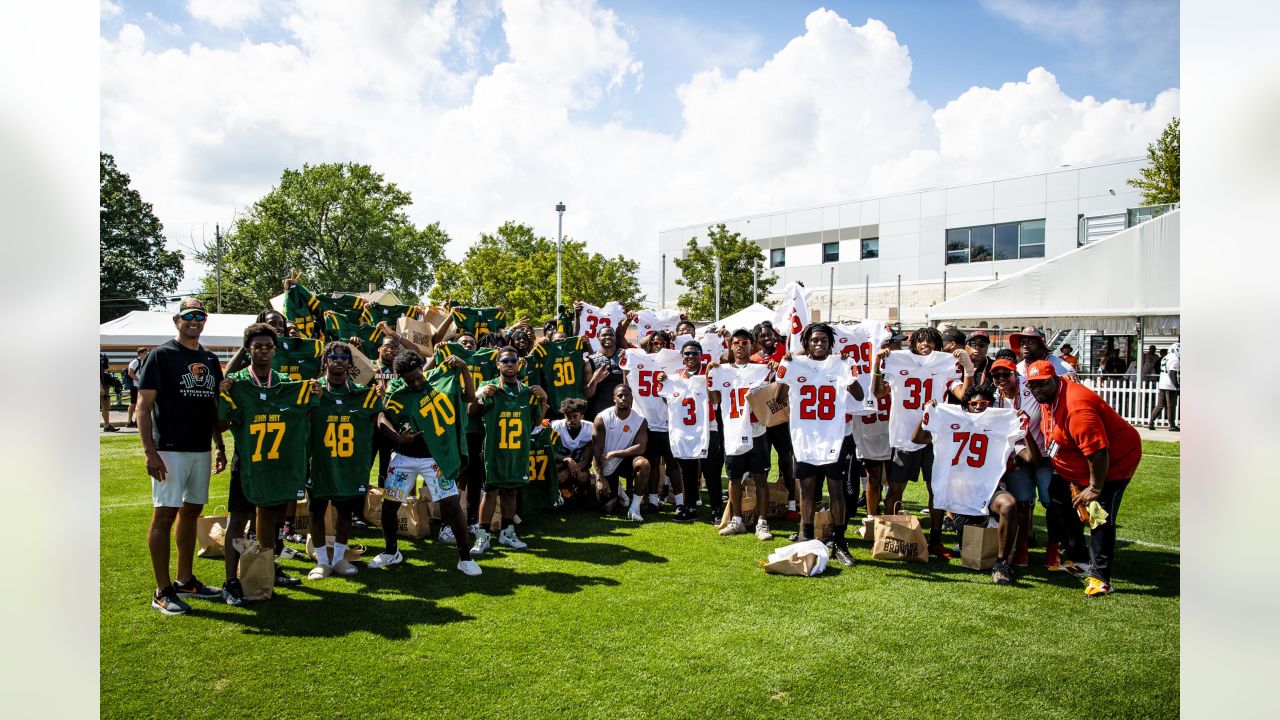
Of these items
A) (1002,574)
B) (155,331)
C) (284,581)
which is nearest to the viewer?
(284,581)

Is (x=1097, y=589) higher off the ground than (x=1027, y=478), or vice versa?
(x=1027, y=478)

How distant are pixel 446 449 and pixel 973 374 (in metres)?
5.57

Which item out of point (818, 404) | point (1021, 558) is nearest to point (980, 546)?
point (1021, 558)

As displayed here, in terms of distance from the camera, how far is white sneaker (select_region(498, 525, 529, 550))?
7586 millimetres

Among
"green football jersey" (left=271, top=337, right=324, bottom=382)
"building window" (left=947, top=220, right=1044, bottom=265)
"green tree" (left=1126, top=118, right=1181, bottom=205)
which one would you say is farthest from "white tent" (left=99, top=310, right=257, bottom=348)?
"building window" (left=947, top=220, right=1044, bottom=265)

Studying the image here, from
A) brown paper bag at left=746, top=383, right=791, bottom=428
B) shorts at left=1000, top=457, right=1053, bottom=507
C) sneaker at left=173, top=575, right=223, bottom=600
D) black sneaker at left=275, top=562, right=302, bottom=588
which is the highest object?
brown paper bag at left=746, top=383, right=791, bottom=428

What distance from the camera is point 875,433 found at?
8164mm

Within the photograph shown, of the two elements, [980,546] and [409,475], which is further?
[980,546]

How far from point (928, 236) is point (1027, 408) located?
3704 centimetres

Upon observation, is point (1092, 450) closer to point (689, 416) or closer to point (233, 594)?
point (689, 416)

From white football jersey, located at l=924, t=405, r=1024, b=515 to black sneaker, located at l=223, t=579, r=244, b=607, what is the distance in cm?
612

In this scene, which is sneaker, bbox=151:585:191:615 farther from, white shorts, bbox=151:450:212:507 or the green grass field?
white shorts, bbox=151:450:212:507
